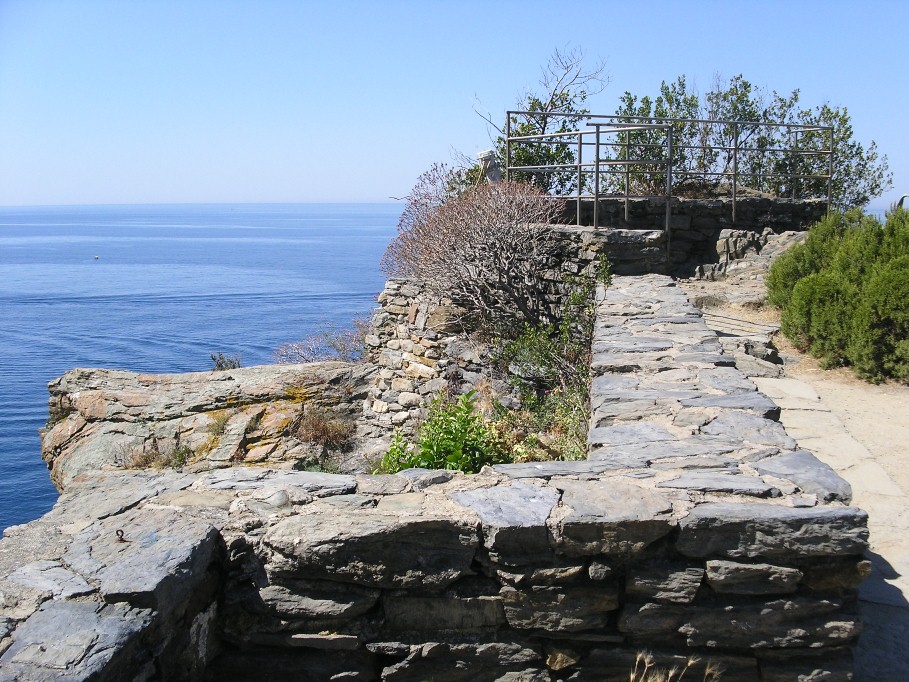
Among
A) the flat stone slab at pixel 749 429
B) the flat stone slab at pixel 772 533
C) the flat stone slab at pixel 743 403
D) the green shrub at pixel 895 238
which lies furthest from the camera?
the green shrub at pixel 895 238

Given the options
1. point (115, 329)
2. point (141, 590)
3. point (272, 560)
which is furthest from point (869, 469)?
point (115, 329)

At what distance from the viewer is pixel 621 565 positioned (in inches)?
106

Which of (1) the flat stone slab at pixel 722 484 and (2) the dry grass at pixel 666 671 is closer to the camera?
(2) the dry grass at pixel 666 671

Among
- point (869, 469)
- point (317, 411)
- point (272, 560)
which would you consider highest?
point (272, 560)

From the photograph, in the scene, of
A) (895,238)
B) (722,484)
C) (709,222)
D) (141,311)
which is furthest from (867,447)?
(141,311)

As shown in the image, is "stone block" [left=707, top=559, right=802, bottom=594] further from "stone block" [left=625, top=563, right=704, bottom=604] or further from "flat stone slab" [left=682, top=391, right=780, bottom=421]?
"flat stone slab" [left=682, top=391, right=780, bottom=421]

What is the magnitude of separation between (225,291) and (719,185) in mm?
30912

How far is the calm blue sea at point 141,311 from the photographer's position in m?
19.2

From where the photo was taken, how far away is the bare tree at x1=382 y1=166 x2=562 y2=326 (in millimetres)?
9055

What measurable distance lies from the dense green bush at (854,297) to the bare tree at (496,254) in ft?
9.46

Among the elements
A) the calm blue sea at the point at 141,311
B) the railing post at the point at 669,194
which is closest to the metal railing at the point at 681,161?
the railing post at the point at 669,194

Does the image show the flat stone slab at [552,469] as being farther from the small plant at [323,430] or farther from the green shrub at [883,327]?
the small plant at [323,430]

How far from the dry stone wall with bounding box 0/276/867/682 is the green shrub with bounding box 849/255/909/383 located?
5.33 m

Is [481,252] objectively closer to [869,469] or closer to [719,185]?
[869,469]
